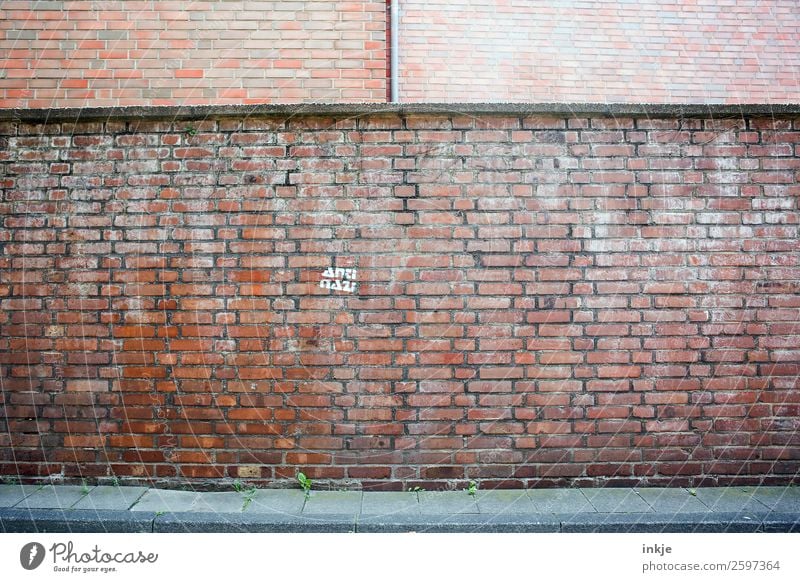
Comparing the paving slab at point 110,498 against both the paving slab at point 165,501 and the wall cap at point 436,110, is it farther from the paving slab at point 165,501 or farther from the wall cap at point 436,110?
the wall cap at point 436,110

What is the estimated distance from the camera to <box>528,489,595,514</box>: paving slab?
293 centimetres

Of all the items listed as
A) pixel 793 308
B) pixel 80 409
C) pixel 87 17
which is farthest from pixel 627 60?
pixel 80 409

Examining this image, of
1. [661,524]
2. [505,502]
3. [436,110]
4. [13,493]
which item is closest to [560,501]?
[505,502]

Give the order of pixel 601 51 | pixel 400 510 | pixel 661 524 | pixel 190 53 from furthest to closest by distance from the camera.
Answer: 1. pixel 601 51
2. pixel 190 53
3. pixel 400 510
4. pixel 661 524

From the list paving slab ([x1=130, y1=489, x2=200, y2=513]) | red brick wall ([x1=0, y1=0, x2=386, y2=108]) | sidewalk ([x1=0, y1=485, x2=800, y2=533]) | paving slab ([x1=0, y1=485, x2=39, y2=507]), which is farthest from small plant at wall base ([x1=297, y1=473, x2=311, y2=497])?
red brick wall ([x1=0, y1=0, x2=386, y2=108])

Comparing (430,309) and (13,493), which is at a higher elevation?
(430,309)

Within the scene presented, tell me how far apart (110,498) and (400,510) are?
5.65ft

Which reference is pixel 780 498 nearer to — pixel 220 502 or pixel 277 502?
pixel 277 502

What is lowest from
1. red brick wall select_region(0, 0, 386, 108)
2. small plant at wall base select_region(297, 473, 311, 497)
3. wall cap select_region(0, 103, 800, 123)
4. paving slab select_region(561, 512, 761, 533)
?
paving slab select_region(561, 512, 761, 533)

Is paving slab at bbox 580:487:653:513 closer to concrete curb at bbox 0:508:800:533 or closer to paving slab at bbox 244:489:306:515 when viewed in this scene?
concrete curb at bbox 0:508:800:533

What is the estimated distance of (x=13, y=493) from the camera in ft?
10.3

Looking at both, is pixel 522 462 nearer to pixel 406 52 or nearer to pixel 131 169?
pixel 131 169

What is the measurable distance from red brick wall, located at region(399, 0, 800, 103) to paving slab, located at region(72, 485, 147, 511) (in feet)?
11.9

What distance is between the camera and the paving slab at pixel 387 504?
292cm
